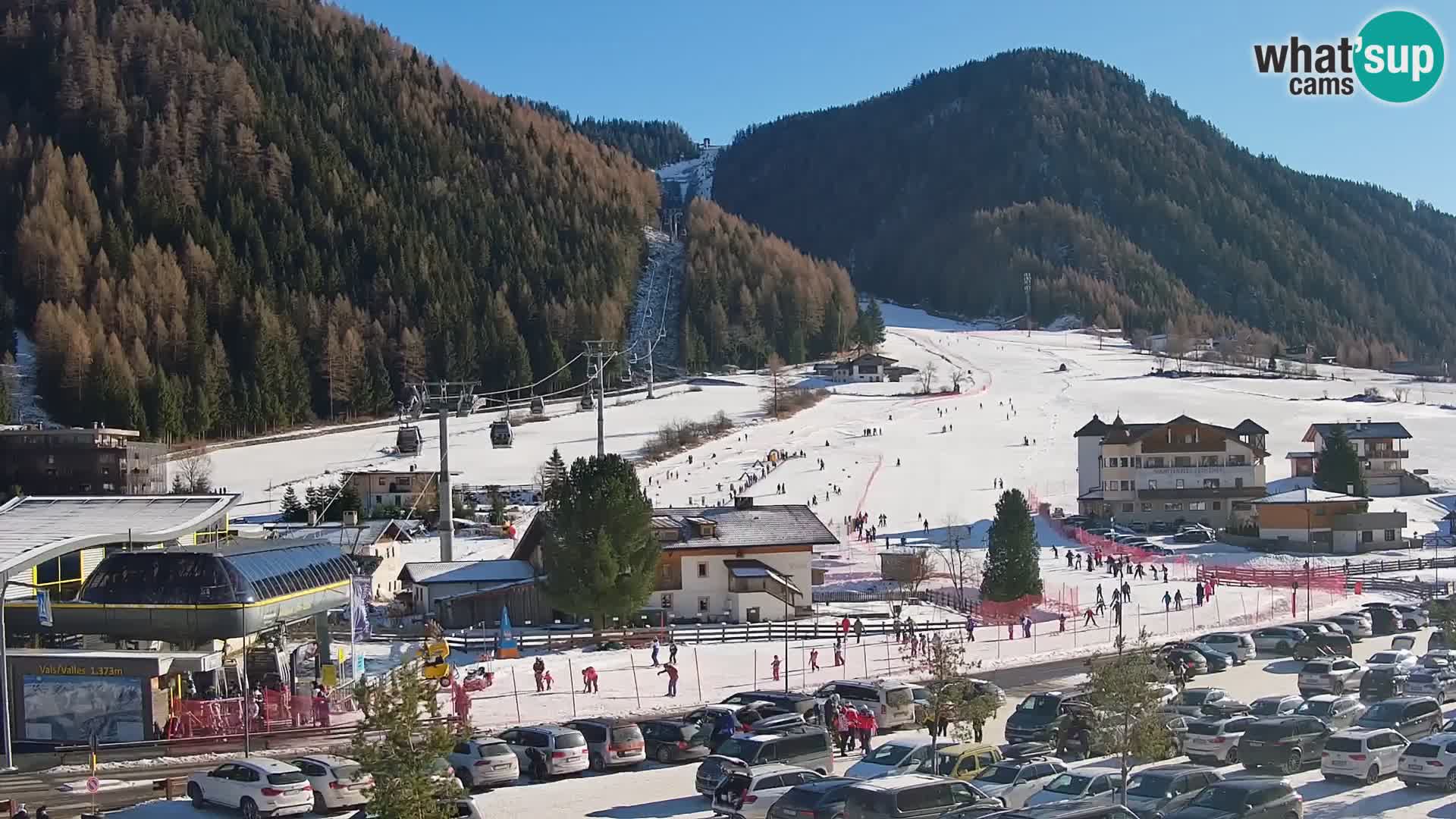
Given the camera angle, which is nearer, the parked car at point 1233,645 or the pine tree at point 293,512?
the parked car at point 1233,645

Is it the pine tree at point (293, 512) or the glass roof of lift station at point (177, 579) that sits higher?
the pine tree at point (293, 512)

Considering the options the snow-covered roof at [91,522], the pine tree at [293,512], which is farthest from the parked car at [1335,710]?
the pine tree at [293,512]

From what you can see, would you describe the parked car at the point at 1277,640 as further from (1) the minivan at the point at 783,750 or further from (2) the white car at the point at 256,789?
(2) the white car at the point at 256,789

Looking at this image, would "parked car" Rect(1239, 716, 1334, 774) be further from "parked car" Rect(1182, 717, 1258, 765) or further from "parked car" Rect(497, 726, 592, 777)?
"parked car" Rect(497, 726, 592, 777)

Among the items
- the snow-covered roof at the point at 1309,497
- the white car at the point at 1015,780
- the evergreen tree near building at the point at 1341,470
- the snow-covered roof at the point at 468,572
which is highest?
the evergreen tree near building at the point at 1341,470

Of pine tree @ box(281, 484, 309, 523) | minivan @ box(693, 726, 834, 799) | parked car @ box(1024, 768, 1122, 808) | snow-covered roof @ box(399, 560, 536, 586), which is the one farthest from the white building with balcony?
parked car @ box(1024, 768, 1122, 808)

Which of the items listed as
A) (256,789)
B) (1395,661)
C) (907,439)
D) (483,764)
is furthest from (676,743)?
(907,439)
